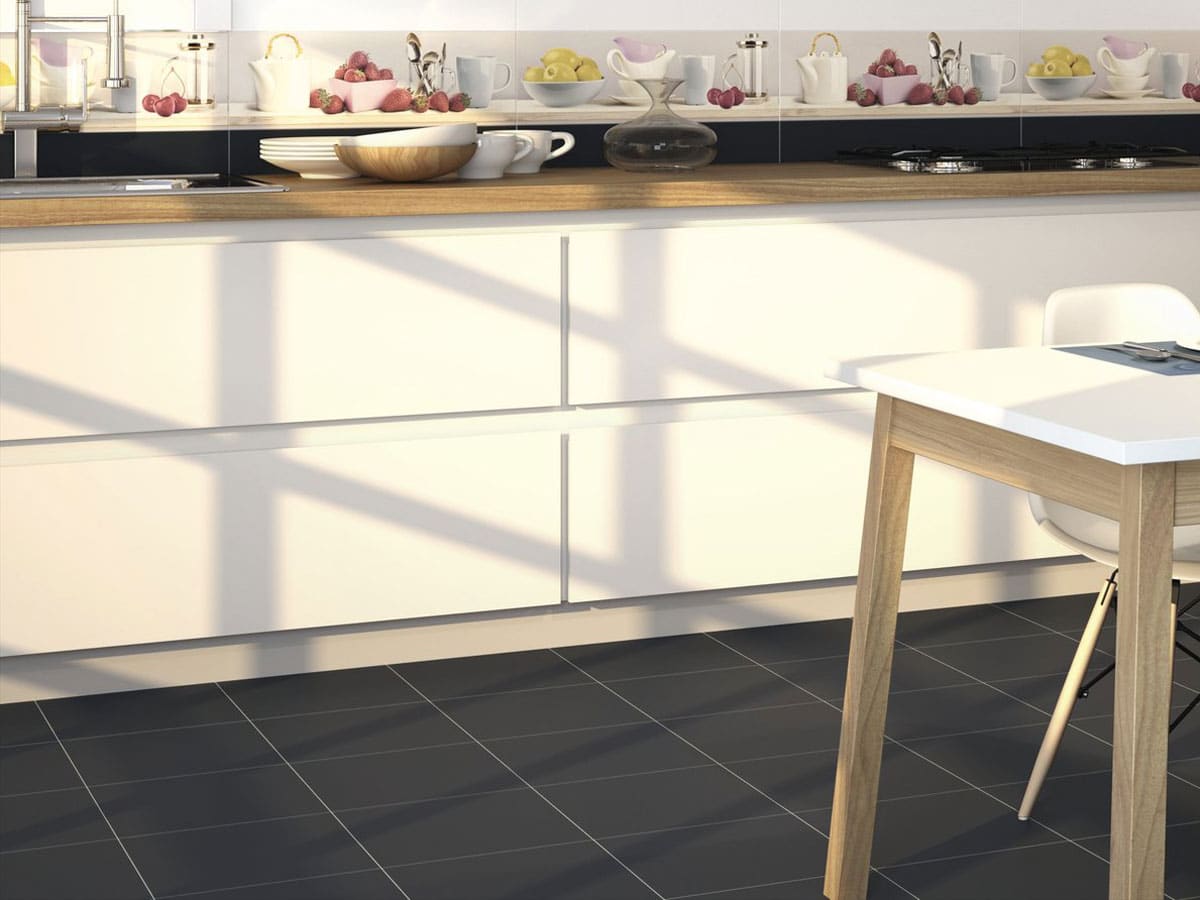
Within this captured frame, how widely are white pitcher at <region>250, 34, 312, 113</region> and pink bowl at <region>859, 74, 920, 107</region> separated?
4.50 feet

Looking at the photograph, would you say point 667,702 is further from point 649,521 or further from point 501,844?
point 501,844

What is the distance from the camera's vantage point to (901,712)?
3.36 metres

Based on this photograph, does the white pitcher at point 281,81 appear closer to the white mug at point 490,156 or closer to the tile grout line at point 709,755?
the white mug at point 490,156

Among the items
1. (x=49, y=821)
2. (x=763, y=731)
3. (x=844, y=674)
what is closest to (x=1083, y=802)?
(x=763, y=731)

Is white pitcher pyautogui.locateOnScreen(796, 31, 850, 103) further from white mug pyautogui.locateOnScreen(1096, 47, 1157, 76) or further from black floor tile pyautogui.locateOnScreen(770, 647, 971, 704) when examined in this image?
black floor tile pyautogui.locateOnScreen(770, 647, 971, 704)

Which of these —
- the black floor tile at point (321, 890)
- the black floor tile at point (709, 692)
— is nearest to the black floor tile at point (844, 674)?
the black floor tile at point (709, 692)

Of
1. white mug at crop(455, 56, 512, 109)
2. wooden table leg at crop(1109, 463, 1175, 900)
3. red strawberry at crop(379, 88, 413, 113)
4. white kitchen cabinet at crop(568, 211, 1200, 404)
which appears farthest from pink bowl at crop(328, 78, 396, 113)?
wooden table leg at crop(1109, 463, 1175, 900)

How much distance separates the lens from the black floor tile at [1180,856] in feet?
8.65

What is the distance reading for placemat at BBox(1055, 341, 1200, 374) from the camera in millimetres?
2430

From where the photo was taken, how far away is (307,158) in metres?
3.77

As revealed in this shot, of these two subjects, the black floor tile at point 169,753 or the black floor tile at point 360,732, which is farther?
the black floor tile at point 360,732

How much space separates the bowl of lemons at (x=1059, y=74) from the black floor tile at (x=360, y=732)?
2.35 metres

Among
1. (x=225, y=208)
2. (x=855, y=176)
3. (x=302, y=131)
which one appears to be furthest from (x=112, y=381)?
(x=855, y=176)

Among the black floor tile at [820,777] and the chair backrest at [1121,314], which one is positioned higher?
the chair backrest at [1121,314]
